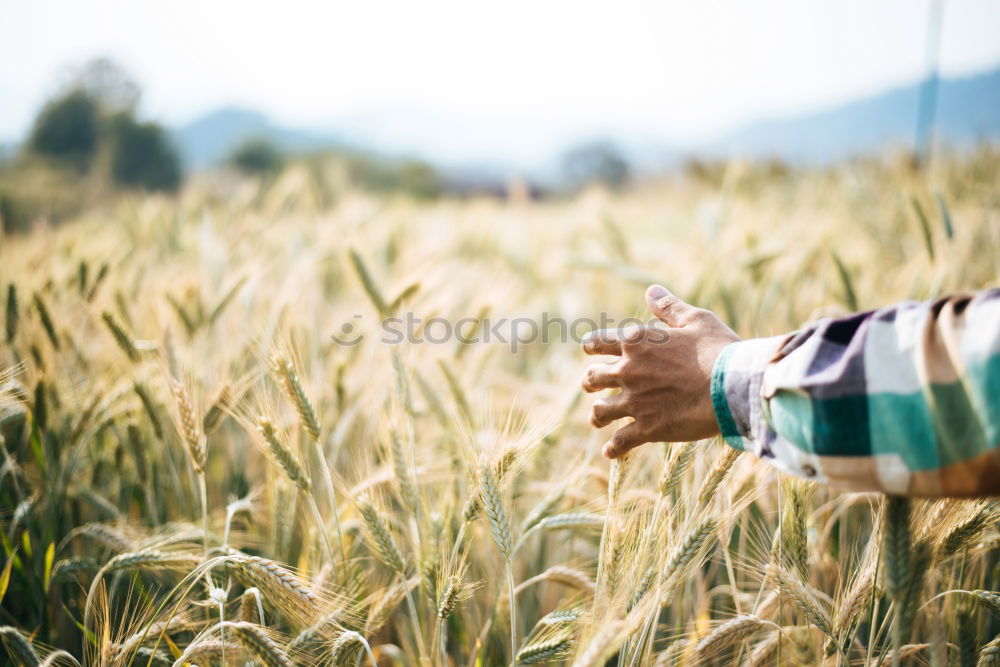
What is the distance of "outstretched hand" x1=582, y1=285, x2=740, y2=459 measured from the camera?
0.80m

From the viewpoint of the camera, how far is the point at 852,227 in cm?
411

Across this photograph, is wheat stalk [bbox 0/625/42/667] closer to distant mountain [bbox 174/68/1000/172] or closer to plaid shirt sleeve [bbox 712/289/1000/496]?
plaid shirt sleeve [bbox 712/289/1000/496]

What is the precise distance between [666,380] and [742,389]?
0.11 meters

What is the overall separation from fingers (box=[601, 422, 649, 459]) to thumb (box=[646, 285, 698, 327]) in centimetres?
19

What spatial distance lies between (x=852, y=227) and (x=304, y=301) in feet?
13.6

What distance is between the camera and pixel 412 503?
1.00 meters

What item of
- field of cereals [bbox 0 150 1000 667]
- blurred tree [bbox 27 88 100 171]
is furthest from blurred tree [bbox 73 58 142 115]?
field of cereals [bbox 0 150 1000 667]

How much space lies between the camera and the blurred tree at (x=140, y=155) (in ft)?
39.6

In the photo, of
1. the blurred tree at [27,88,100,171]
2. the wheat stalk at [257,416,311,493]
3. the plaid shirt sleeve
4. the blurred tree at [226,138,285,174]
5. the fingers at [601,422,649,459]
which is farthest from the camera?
the blurred tree at [226,138,285,174]

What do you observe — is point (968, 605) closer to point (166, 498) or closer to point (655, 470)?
point (655, 470)

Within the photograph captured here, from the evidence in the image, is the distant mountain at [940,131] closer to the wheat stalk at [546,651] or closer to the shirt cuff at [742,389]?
the shirt cuff at [742,389]

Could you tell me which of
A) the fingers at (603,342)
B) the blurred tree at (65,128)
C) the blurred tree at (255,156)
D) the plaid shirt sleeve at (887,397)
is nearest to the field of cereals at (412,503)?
the plaid shirt sleeve at (887,397)

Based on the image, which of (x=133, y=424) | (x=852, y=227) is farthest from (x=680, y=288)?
(x=852, y=227)

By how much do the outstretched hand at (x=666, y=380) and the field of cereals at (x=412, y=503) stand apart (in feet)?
0.38
